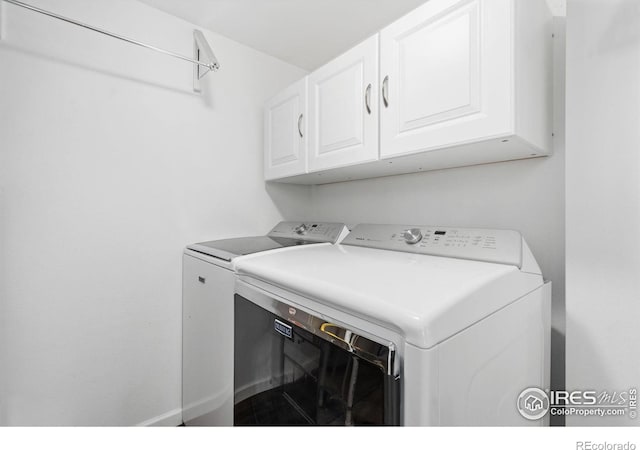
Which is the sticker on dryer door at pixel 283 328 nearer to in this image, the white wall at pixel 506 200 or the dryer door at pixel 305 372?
the dryer door at pixel 305 372

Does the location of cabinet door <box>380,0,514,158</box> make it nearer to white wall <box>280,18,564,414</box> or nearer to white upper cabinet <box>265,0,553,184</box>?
white upper cabinet <box>265,0,553,184</box>

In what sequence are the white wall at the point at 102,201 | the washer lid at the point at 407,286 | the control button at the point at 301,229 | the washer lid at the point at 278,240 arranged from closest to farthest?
the washer lid at the point at 407,286 → the white wall at the point at 102,201 → the washer lid at the point at 278,240 → the control button at the point at 301,229

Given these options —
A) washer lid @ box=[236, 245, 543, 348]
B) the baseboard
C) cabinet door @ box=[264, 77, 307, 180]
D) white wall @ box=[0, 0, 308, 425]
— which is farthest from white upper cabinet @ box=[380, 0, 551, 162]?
the baseboard

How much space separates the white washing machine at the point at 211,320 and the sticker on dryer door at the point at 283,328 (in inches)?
14.3

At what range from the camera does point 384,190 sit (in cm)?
178

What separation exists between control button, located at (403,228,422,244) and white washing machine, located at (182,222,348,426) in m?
0.45

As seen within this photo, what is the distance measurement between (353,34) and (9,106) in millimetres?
1762

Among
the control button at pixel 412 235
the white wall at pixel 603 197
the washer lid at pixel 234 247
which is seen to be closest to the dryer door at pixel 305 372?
the washer lid at pixel 234 247

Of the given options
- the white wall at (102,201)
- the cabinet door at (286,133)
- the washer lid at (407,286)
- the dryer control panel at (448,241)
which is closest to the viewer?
the washer lid at (407,286)

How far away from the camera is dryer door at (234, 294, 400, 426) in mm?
687

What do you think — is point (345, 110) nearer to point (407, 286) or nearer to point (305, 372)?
point (407, 286)

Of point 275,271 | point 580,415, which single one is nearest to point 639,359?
point 580,415

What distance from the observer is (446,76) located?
3.45ft

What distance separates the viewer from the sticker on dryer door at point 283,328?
0.95 metres
